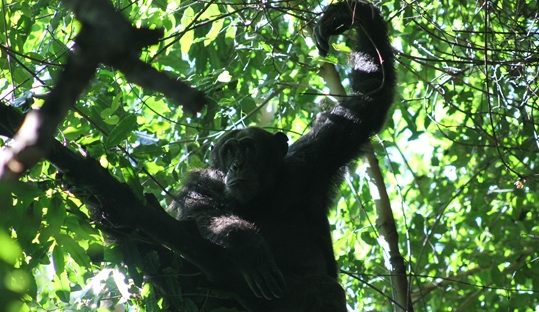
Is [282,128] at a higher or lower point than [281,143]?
higher

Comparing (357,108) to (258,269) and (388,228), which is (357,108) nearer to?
(388,228)

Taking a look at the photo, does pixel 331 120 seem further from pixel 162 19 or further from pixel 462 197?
pixel 462 197

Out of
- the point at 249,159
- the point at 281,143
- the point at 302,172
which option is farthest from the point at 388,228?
the point at 249,159

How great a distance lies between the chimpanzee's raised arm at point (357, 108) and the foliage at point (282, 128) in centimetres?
23

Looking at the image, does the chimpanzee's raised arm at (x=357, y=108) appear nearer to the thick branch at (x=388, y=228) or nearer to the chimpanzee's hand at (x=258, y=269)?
the thick branch at (x=388, y=228)

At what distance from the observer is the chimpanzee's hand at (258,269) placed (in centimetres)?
479

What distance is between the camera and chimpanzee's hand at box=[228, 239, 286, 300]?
479 cm

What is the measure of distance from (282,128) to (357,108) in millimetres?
1243

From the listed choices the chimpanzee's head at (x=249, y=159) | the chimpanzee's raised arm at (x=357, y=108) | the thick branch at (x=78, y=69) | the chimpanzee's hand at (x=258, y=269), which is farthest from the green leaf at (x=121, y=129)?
the thick branch at (x=78, y=69)

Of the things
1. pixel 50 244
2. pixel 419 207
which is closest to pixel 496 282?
pixel 419 207

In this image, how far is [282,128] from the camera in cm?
744

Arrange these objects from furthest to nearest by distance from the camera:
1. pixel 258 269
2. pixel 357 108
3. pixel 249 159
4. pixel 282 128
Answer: pixel 282 128
pixel 357 108
pixel 249 159
pixel 258 269

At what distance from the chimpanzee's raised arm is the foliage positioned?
9.2 inches

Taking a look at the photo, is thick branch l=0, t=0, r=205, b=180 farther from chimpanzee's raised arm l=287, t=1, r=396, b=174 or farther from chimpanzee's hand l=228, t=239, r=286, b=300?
chimpanzee's raised arm l=287, t=1, r=396, b=174
